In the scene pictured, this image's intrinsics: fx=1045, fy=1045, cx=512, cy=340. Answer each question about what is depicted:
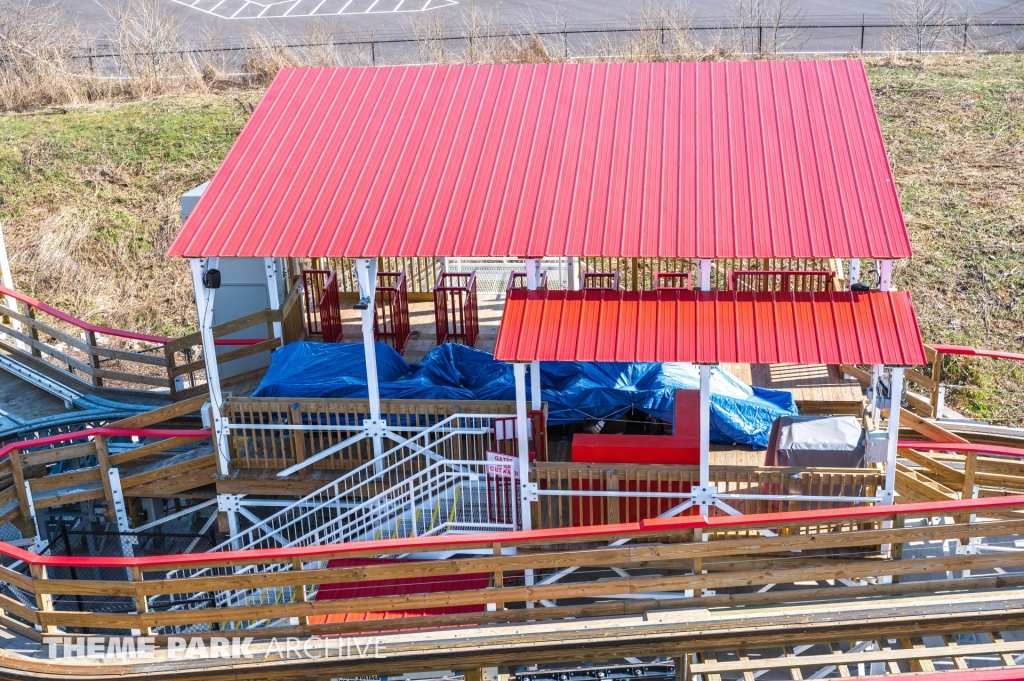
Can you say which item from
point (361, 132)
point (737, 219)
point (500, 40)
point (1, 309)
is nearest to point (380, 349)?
point (361, 132)

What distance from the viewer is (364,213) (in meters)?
13.8

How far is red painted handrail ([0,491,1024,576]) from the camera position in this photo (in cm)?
1132

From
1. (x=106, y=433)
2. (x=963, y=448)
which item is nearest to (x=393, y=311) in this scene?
(x=106, y=433)

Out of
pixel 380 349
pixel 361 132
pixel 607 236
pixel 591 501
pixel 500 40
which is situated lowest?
pixel 591 501

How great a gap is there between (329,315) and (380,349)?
79.6 inches

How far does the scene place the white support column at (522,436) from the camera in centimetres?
1252

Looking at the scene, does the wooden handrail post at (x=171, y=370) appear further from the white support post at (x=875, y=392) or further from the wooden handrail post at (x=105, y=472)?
the white support post at (x=875, y=392)

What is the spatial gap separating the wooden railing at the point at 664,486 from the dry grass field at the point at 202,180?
424 inches

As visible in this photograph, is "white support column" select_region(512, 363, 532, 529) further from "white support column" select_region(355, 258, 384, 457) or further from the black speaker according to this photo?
the black speaker

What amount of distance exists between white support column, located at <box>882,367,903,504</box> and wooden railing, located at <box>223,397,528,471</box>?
4655mm

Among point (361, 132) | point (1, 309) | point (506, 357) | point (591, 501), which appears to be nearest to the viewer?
point (506, 357)

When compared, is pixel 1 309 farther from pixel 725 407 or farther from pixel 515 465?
pixel 725 407

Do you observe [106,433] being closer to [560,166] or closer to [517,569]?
[517,569]

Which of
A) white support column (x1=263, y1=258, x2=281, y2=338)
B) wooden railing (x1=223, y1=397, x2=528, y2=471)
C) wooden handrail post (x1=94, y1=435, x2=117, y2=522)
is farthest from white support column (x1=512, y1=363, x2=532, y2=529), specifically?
wooden handrail post (x1=94, y1=435, x2=117, y2=522)
